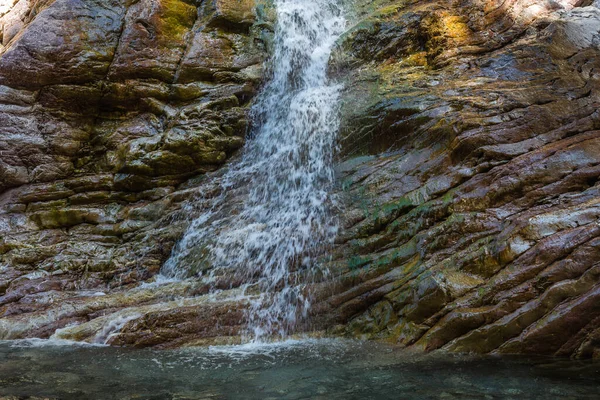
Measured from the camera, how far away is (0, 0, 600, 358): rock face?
6371mm

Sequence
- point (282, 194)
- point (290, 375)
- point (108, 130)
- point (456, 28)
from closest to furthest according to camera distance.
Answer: point (290, 375) → point (282, 194) → point (456, 28) → point (108, 130)

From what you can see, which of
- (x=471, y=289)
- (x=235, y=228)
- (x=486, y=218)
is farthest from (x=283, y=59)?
(x=471, y=289)

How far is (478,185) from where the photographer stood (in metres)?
7.71

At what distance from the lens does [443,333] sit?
6.16 m

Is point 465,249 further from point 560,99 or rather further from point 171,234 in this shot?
point 171,234

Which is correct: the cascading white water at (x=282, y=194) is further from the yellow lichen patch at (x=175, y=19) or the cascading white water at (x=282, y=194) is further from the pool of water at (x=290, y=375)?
the yellow lichen patch at (x=175, y=19)

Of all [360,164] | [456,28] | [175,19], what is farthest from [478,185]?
[175,19]

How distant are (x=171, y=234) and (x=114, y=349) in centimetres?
416

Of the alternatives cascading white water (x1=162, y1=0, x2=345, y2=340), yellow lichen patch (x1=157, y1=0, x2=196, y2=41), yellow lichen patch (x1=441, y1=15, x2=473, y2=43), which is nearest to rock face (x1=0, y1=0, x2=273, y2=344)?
yellow lichen patch (x1=157, y1=0, x2=196, y2=41)

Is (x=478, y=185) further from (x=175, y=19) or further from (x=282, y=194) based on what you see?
(x=175, y=19)

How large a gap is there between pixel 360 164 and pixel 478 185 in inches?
113

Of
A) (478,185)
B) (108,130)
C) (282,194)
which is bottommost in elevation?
(478,185)

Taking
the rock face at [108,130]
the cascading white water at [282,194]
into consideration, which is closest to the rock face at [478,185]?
the cascading white water at [282,194]

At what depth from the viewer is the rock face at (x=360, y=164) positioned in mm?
6371
